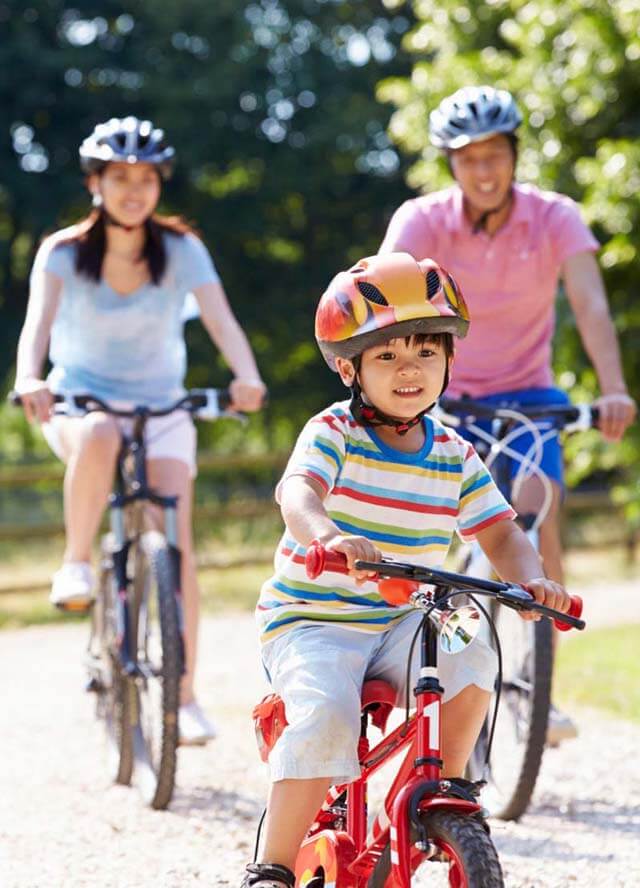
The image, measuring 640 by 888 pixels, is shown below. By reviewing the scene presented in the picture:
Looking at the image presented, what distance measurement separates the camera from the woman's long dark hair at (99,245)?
5.79 meters

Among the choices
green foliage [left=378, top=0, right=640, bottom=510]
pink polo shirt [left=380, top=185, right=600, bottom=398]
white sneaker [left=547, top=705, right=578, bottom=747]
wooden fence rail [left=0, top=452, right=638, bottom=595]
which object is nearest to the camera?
white sneaker [left=547, top=705, right=578, bottom=747]

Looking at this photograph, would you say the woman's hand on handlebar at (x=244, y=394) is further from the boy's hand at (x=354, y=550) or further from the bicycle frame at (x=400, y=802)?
the boy's hand at (x=354, y=550)

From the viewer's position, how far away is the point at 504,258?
212 inches

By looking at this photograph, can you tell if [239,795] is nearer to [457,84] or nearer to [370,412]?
[370,412]

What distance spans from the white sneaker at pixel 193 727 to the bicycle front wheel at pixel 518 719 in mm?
918

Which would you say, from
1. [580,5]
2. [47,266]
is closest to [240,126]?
[580,5]

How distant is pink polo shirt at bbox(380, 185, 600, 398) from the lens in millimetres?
5391

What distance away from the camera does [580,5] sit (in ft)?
32.9

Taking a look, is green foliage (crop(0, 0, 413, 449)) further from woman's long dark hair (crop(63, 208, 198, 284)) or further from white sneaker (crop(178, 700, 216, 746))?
white sneaker (crop(178, 700, 216, 746))

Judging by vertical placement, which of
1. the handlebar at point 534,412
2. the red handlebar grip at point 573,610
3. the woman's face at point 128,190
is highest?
the woman's face at point 128,190

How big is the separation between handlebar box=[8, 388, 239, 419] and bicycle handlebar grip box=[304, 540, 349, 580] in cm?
265

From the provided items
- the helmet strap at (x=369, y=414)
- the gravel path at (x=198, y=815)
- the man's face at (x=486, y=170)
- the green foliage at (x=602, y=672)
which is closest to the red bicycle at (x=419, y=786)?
the gravel path at (x=198, y=815)

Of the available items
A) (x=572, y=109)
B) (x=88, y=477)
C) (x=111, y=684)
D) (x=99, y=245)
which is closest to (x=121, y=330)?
(x=99, y=245)

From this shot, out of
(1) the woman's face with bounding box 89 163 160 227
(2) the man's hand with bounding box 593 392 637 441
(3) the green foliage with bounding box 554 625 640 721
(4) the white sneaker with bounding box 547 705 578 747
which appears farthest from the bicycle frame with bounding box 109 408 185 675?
(3) the green foliage with bounding box 554 625 640 721
